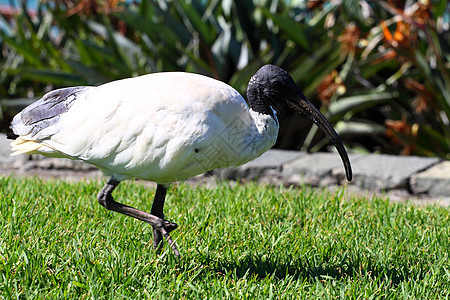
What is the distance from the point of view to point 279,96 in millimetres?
2977

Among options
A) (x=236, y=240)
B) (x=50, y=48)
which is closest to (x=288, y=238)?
(x=236, y=240)

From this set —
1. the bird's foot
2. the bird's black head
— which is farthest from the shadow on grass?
the bird's black head

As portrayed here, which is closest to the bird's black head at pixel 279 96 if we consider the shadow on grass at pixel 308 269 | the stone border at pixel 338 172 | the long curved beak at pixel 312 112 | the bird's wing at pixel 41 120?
the long curved beak at pixel 312 112

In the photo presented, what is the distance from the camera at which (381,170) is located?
16.8ft

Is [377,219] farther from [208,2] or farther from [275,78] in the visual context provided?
[208,2]

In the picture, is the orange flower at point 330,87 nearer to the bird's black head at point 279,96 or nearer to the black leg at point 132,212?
the bird's black head at point 279,96

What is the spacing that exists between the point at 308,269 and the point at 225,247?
0.47m

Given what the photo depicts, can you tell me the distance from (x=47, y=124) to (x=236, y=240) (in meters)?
1.19

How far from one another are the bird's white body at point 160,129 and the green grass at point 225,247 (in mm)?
460

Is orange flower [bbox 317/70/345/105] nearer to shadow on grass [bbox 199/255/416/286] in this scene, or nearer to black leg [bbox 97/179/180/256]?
shadow on grass [bbox 199/255/416/286]

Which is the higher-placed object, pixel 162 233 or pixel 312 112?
pixel 312 112

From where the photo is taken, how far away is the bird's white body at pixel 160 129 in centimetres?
274

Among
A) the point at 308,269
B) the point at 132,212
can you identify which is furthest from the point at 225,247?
the point at 132,212

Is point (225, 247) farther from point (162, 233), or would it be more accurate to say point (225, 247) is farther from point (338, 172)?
point (338, 172)
